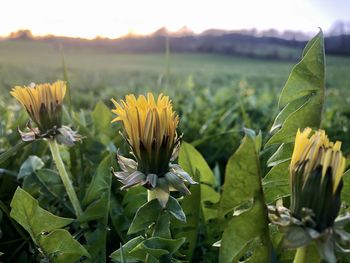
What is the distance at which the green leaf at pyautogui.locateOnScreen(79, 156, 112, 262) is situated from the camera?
0.78 m

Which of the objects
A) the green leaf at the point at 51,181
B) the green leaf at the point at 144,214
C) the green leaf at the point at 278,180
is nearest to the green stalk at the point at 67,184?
the green leaf at the point at 51,181

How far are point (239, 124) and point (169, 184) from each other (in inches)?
50.1

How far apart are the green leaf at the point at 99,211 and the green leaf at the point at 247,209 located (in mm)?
250

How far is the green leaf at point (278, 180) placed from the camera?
0.68 meters

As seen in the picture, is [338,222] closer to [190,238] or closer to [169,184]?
[169,184]

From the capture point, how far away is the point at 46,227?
72cm

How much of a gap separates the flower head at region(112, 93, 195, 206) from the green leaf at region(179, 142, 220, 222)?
0.62 feet

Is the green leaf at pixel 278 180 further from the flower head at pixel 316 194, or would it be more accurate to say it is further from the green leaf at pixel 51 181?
the green leaf at pixel 51 181

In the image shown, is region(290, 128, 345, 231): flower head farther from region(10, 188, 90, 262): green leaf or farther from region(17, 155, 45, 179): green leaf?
region(17, 155, 45, 179): green leaf

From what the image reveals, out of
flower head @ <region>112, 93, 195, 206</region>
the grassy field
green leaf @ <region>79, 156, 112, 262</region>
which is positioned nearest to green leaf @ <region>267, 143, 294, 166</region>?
the grassy field

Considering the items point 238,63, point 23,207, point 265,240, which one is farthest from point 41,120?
point 238,63

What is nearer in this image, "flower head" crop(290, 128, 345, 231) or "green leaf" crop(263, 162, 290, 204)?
"flower head" crop(290, 128, 345, 231)

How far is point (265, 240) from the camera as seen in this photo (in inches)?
23.4

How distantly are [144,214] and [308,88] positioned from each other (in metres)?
0.29
